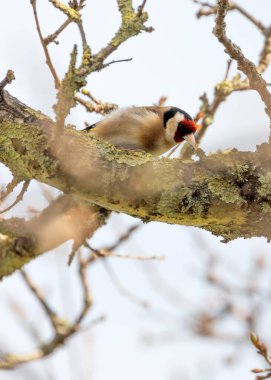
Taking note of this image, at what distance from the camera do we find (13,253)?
3543 millimetres

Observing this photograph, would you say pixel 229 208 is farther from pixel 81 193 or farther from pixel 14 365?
pixel 14 365

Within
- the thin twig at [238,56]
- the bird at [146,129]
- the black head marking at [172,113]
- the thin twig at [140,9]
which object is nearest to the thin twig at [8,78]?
the thin twig at [140,9]

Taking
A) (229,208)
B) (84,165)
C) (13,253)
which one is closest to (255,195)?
(229,208)

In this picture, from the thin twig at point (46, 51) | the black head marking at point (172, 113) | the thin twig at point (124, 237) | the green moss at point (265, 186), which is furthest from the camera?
the black head marking at point (172, 113)

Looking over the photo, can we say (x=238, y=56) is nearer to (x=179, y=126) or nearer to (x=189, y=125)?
(x=179, y=126)

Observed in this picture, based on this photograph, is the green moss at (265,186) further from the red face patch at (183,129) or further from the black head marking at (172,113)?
the black head marking at (172,113)

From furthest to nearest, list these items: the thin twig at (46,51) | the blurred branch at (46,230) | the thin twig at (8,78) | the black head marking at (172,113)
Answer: the black head marking at (172,113)
the blurred branch at (46,230)
the thin twig at (46,51)
the thin twig at (8,78)

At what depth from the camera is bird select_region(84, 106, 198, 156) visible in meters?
4.14

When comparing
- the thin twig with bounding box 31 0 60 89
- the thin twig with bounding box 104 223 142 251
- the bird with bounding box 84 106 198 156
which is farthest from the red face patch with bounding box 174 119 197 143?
the thin twig with bounding box 31 0 60 89

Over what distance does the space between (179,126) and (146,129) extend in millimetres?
212

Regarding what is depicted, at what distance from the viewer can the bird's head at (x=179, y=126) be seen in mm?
4289

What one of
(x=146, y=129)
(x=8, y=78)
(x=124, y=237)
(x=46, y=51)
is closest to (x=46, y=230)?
(x=124, y=237)

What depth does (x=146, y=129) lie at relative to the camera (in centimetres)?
428

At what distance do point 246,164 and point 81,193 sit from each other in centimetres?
60
